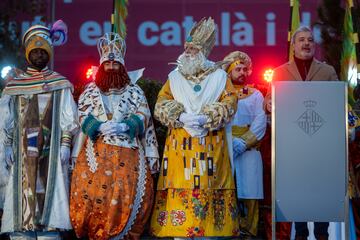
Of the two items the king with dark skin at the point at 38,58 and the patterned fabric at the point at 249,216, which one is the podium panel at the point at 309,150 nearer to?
the patterned fabric at the point at 249,216

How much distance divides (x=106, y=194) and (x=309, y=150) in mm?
1722

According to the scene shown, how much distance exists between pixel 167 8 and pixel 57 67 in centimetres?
187

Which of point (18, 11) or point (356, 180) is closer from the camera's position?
point (356, 180)

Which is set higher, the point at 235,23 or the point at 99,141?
the point at 235,23

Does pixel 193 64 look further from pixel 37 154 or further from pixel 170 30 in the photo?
pixel 170 30

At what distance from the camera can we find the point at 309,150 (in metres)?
7.33

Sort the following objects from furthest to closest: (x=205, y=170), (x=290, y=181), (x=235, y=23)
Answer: (x=235, y=23) → (x=205, y=170) → (x=290, y=181)

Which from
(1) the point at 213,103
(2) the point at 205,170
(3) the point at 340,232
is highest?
(1) the point at 213,103

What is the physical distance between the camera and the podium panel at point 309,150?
730cm

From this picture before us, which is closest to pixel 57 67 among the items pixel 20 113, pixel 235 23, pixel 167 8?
pixel 167 8

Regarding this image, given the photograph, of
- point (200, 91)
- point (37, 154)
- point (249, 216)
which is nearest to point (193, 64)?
point (200, 91)

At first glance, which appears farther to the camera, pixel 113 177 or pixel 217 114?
pixel 113 177

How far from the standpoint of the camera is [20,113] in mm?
8219

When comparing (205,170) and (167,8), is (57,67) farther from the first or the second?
(205,170)
